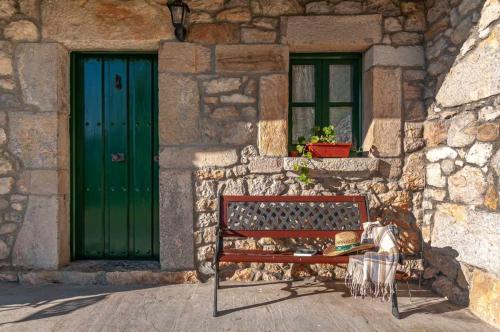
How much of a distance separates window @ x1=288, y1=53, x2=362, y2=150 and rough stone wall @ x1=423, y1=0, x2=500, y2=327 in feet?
2.14

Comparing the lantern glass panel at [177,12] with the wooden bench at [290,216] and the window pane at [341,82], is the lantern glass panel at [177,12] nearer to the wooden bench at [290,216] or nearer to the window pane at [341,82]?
the window pane at [341,82]

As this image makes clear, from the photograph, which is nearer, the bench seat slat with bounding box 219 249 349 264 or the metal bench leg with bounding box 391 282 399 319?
the metal bench leg with bounding box 391 282 399 319

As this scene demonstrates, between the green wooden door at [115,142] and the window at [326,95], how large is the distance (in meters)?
1.36

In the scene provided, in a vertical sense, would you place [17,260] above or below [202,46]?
below

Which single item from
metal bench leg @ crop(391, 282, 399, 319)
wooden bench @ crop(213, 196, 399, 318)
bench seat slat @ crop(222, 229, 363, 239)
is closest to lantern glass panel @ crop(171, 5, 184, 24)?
wooden bench @ crop(213, 196, 399, 318)

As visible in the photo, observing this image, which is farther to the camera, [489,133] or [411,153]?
[411,153]

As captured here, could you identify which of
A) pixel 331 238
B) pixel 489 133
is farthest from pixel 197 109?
pixel 489 133

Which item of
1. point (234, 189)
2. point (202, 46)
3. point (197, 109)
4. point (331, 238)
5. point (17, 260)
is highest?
point (202, 46)

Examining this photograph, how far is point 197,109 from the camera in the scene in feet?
11.4

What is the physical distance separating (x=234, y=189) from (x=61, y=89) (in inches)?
72.1

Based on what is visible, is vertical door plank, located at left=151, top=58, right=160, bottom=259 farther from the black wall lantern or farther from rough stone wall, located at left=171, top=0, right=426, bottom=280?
the black wall lantern

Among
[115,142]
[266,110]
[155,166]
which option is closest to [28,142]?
[115,142]

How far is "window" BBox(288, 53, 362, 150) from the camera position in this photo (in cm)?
369

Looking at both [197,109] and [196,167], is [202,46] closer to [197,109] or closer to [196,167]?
[197,109]
